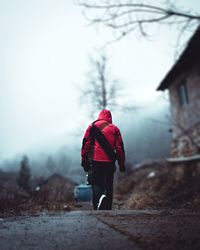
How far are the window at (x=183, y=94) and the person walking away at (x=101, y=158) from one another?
8.09 metres

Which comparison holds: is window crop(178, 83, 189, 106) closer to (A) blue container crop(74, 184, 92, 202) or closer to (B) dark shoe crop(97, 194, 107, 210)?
(A) blue container crop(74, 184, 92, 202)

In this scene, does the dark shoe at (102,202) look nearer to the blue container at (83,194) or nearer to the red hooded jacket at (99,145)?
the red hooded jacket at (99,145)

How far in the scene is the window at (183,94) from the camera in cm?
1087

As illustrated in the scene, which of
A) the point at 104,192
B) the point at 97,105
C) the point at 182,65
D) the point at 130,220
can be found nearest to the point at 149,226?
the point at 130,220

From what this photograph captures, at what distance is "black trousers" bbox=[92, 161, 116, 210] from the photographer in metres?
3.50

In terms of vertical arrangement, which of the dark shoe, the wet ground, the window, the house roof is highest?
the house roof

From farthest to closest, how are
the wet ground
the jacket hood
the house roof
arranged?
the house roof → the jacket hood → the wet ground

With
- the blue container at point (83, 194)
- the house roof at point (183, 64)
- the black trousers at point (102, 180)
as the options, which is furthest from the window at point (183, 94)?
the black trousers at point (102, 180)

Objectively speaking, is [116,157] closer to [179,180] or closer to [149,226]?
[149,226]

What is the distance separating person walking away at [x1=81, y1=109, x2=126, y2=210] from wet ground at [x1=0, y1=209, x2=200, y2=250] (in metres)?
1.45

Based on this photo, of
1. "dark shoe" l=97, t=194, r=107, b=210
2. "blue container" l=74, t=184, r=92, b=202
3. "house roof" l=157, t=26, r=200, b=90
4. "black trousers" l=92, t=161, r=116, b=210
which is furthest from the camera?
"house roof" l=157, t=26, r=200, b=90

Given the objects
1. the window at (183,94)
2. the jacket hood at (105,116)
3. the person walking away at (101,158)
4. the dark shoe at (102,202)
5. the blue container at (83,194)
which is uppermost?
the window at (183,94)

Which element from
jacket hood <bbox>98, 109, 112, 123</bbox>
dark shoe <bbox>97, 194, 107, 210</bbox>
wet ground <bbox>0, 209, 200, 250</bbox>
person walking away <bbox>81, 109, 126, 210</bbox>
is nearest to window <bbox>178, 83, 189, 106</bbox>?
jacket hood <bbox>98, 109, 112, 123</bbox>

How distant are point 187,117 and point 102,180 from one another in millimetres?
8073
